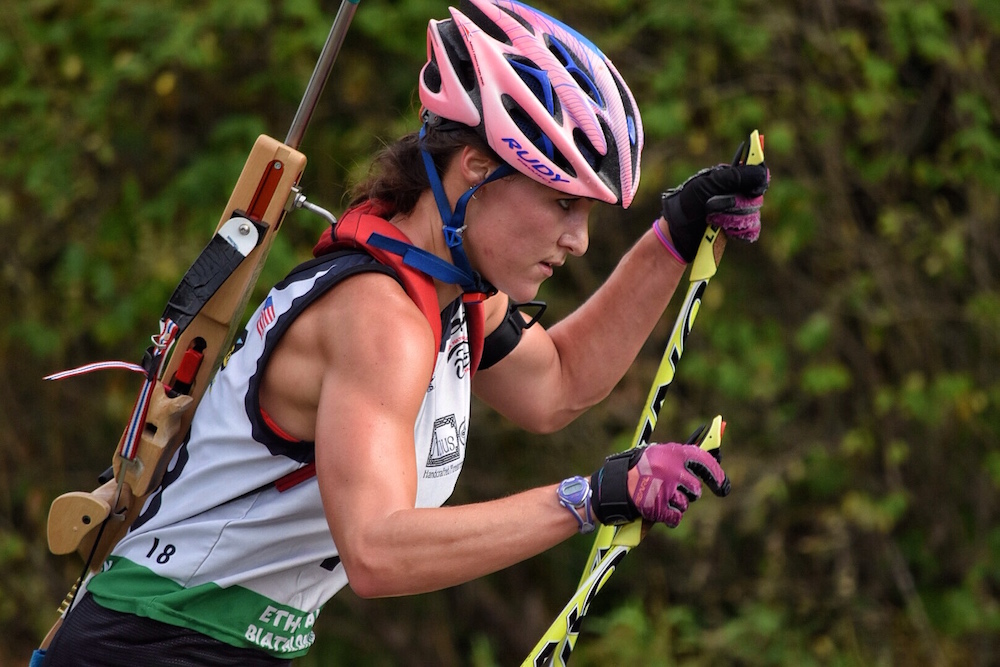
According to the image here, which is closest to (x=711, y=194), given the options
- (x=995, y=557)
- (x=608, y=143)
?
(x=608, y=143)

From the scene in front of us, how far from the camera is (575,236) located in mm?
2328

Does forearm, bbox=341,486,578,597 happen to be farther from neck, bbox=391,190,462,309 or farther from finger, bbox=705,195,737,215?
finger, bbox=705,195,737,215

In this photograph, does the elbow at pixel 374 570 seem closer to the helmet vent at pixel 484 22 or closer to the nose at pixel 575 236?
the nose at pixel 575 236

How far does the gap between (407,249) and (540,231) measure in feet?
0.84

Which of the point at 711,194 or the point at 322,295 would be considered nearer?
the point at 322,295

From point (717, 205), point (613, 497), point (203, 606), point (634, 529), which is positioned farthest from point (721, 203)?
point (203, 606)

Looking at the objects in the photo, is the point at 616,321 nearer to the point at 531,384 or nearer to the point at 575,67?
the point at 531,384

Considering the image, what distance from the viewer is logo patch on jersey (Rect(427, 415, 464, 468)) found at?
2.40 meters

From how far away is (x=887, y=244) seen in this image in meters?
5.40


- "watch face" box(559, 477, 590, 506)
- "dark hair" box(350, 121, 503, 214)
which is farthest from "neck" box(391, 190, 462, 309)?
"watch face" box(559, 477, 590, 506)

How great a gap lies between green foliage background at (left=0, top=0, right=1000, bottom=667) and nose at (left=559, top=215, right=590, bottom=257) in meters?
2.92

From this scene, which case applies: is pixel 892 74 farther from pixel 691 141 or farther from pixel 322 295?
pixel 322 295

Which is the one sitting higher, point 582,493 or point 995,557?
point 582,493

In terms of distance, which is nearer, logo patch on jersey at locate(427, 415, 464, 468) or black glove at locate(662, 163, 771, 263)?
logo patch on jersey at locate(427, 415, 464, 468)
